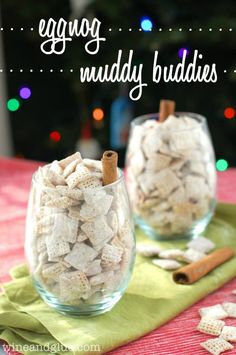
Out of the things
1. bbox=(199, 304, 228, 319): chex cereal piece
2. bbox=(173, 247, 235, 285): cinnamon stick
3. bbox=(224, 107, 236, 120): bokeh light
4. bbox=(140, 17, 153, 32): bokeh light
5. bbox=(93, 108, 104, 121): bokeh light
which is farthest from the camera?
bbox=(93, 108, 104, 121): bokeh light

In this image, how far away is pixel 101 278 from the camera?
1036 mm

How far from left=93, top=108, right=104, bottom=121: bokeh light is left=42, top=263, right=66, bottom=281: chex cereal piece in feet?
6.16

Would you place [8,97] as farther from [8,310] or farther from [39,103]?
[8,310]

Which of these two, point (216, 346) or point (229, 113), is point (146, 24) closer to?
point (229, 113)

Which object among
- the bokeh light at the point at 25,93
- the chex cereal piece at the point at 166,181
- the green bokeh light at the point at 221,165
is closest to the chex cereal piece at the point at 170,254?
the chex cereal piece at the point at 166,181

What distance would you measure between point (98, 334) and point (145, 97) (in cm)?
178

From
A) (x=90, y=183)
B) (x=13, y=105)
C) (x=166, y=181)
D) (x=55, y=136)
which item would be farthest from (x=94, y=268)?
(x=13, y=105)

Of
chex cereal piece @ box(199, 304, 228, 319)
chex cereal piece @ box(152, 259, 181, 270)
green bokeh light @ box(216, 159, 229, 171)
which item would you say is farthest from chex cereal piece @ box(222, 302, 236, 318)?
green bokeh light @ box(216, 159, 229, 171)

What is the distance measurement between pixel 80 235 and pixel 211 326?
247 millimetres

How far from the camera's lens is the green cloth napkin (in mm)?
999

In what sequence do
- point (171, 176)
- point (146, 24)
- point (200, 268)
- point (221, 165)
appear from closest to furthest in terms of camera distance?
1. point (200, 268)
2. point (171, 176)
3. point (221, 165)
4. point (146, 24)

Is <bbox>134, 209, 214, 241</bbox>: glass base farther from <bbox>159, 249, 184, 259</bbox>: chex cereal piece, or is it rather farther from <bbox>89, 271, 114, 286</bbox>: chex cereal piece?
<bbox>89, 271, 114, 286</bbox>: chex cereal piece

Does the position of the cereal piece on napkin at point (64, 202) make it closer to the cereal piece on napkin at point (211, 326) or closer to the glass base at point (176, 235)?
the cereal piece on napkin at point (211, 326)

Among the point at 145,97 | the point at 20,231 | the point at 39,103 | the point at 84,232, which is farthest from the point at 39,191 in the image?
the point at 39,103
